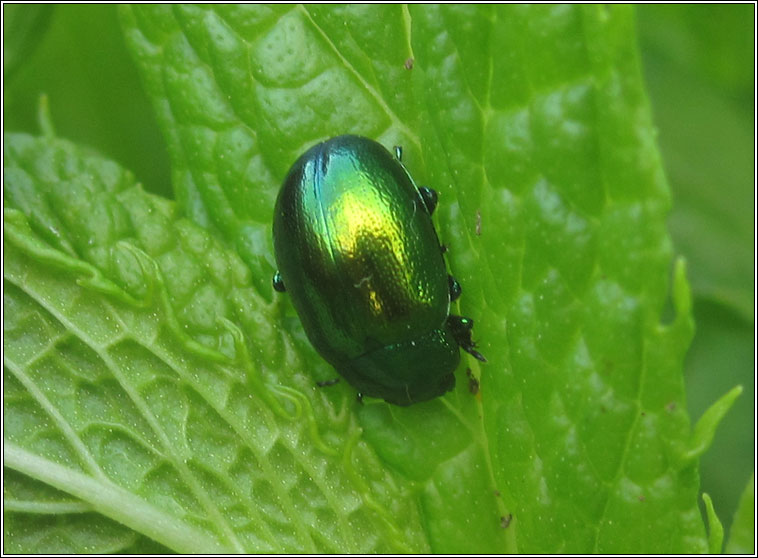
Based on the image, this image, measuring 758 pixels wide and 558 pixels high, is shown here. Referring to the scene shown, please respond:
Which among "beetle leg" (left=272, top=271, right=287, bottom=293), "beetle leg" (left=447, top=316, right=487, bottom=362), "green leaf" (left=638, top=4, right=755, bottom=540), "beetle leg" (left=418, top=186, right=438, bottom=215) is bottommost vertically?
"green leaf" (left=638, top=4, right=755, bottom=540)

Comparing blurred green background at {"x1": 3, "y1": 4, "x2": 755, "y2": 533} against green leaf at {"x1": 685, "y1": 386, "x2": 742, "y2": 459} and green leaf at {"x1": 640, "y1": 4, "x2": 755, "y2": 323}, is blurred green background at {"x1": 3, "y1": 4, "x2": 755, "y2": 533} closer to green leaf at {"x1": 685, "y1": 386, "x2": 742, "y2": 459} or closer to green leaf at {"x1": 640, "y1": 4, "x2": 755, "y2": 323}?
green leaf at {"x1": 640, "y1": 4, "x2": 755, "y2": 323}

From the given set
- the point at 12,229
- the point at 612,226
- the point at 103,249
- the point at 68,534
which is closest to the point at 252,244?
the point at 103,249

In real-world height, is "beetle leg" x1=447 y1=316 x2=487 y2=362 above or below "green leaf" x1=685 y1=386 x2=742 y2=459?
below

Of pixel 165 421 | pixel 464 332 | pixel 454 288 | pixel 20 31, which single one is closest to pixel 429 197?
pixel 454 288

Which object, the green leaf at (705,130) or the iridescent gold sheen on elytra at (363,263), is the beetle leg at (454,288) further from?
the green leaf at (705,130)

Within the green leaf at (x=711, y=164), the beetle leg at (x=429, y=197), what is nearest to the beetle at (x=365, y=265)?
the beetle leg at (x=429, y=197)

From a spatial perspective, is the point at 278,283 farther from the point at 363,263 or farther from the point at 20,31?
the point at 20,31

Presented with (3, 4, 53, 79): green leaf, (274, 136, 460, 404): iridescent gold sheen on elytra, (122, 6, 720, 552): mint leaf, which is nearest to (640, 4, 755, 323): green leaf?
(274, 136, 460, 404): iridescent gold sheen on elytra
